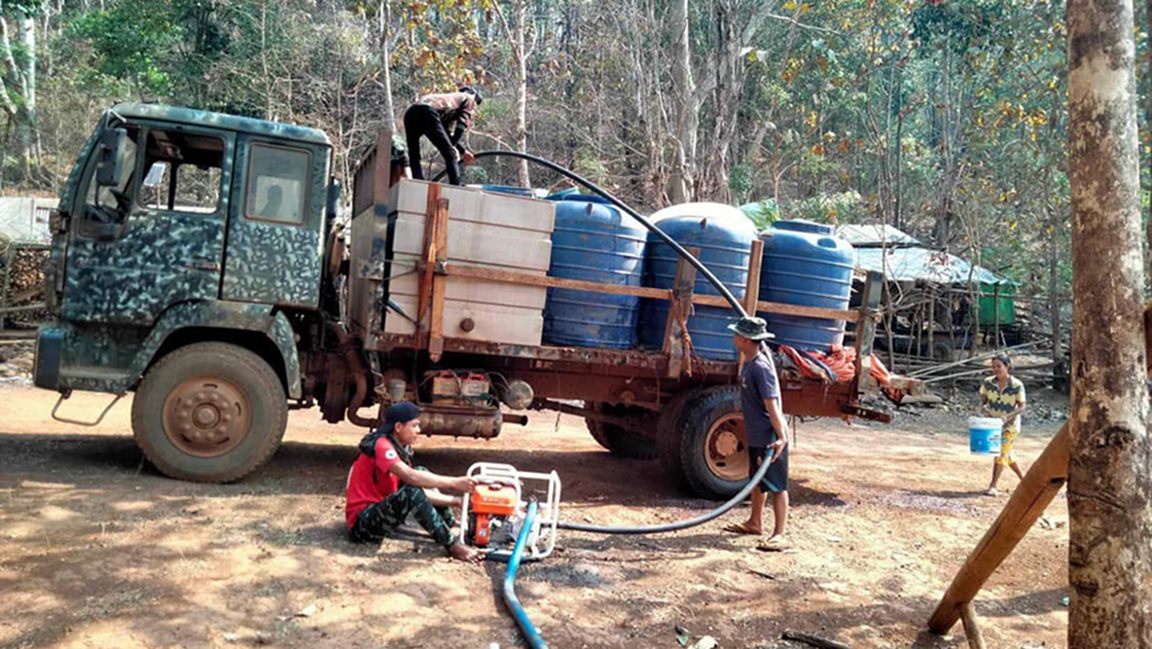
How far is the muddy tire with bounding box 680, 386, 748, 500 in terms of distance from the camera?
21.5 ft

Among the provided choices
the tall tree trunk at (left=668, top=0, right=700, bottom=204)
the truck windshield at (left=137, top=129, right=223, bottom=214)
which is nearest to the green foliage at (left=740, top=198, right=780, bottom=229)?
the tall tree trunk at (left=668, top=0, right=700, bottom=204)

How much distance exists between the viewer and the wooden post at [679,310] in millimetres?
6324

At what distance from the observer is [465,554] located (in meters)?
4.54

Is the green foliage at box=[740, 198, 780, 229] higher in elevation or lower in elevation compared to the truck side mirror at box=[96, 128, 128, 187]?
higher

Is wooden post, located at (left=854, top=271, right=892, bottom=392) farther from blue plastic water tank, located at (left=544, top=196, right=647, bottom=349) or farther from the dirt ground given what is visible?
blue plastic water tank, located at (left=544, top=196, right=647, bottom=349)

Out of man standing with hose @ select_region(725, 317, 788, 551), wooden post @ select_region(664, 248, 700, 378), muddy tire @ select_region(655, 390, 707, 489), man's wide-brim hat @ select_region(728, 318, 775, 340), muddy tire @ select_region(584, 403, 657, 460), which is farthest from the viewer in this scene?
muddy tire @ select_region(584, 403, 657, 460)

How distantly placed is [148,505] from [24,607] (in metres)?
1.60

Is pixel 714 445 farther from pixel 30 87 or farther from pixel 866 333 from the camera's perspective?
pixel 30 87

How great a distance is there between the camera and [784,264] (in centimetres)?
669

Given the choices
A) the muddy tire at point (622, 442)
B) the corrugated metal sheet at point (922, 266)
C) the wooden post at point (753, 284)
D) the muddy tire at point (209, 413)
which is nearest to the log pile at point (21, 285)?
the muddy tire at point (209, 413)

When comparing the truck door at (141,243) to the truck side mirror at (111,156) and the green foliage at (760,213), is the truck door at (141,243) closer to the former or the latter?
the truck side mirror at (111,156)

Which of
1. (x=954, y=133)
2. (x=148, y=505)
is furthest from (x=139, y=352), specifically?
(x=954, y=133)

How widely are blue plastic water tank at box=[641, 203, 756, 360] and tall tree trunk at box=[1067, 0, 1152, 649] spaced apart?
11.9 ft

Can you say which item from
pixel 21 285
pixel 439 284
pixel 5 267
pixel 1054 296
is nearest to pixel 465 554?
pixel 439 284
